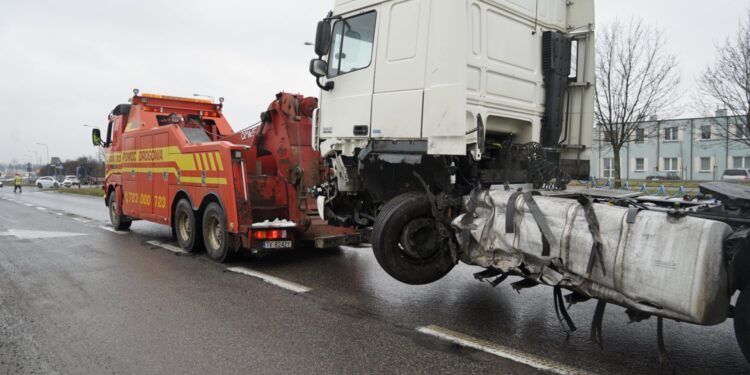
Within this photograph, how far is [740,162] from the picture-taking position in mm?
47625

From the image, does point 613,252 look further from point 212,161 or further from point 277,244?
point 212,161

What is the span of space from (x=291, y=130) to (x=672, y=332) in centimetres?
525

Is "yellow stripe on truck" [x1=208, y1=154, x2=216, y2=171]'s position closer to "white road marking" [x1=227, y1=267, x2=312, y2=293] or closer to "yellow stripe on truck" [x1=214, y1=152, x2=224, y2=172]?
"yellow stripe on truck" [x1=214, y1=152, x2=224, y2=172]

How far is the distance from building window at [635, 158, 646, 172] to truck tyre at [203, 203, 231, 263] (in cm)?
5330

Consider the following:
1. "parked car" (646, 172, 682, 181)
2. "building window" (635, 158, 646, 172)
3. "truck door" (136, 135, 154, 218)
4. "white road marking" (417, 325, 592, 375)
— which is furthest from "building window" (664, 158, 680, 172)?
"white road marking" (417, 325, 592, 375)

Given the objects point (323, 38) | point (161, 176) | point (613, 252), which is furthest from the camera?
point (161, 176)

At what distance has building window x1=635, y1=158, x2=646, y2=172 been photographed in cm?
5231

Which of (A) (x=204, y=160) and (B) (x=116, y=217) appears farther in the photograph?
(B) (x=116, y=217)

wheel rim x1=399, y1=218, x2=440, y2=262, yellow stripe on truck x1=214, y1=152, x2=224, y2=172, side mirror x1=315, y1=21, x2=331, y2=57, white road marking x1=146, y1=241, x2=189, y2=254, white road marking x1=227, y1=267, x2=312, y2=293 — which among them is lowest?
white road marking x1=227, y1=267, x2=312, y2=293

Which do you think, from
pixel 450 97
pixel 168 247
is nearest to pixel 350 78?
pixel 450 97

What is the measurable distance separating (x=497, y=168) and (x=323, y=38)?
2.30 metres

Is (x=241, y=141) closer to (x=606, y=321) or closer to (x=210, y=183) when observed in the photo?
(x=210, y=183)

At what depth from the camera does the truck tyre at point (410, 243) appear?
4695mm

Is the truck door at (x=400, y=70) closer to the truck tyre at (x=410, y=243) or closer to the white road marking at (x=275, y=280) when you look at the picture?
the truck tyre at (x=410, y=243)
